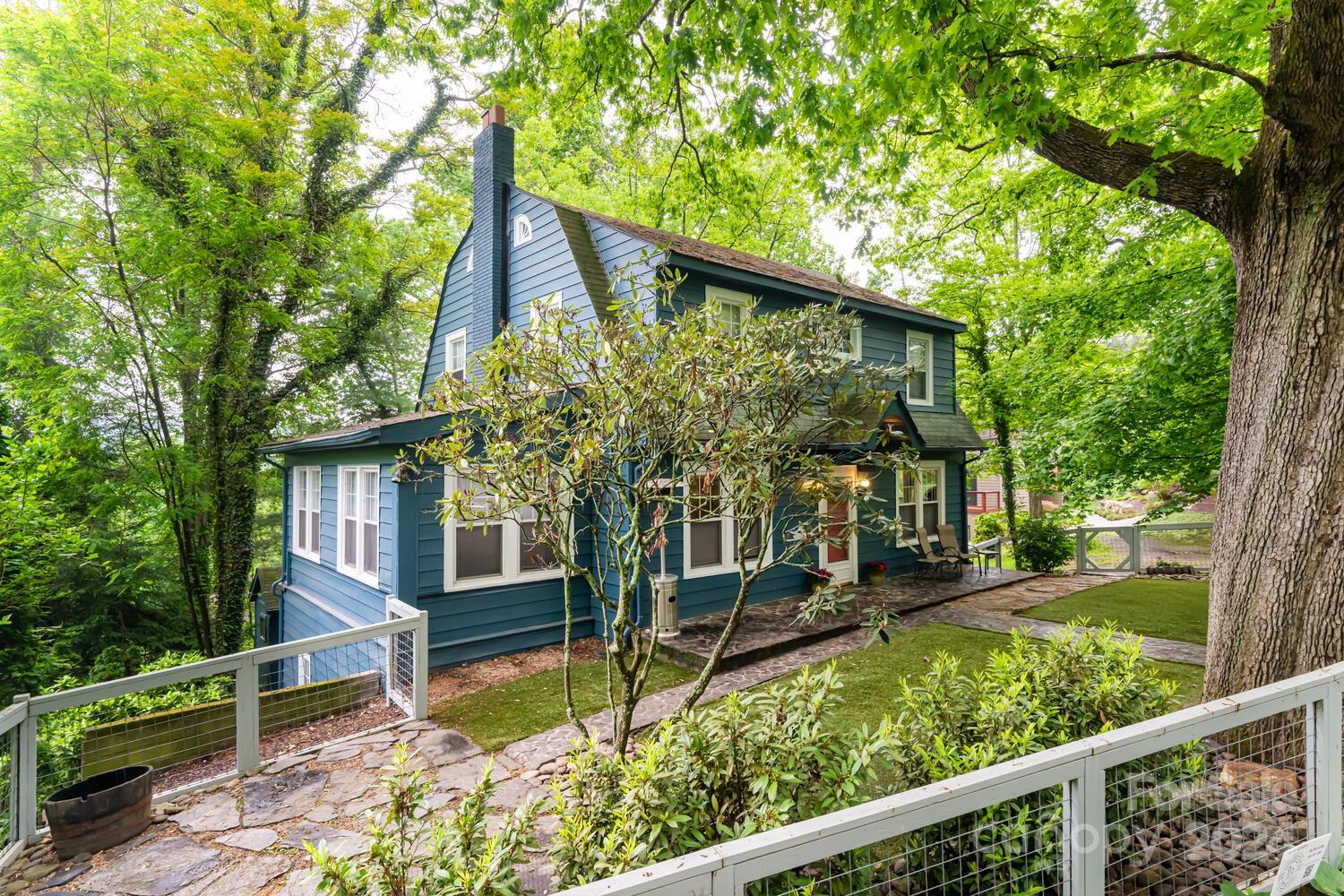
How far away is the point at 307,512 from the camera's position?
412 inches

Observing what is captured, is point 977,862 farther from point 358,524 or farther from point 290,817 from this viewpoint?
point 358,524

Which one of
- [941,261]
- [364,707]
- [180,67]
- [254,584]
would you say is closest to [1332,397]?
[364,707]

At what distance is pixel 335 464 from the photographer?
9133 mm

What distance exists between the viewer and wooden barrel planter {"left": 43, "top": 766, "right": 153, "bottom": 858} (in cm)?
363

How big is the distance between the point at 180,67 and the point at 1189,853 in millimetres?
14832

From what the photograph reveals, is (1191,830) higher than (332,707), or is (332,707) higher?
(1191,830)

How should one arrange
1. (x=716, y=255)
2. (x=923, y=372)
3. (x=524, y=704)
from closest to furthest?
(x=524, y=704) < (x=716, y=255) < (x=923, y=372)

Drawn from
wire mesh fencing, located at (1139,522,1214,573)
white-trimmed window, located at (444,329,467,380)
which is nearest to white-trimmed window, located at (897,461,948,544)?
wire mesh fencing, located at (1139,522,1214,573)

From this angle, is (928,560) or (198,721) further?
(928,560)

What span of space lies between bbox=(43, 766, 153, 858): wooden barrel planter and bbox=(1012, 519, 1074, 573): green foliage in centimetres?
1488

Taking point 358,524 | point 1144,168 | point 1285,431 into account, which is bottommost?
point 358,524

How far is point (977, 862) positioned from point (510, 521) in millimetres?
4716

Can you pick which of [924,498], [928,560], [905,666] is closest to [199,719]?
[905,666]

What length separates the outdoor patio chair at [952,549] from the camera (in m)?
11.3
